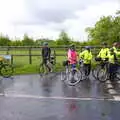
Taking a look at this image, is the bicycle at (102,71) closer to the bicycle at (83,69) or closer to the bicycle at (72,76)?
the bicycle at (83,69)

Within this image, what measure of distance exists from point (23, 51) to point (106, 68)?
36.4 feet

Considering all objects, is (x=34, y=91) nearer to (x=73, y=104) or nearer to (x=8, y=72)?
(x=73, y=104)

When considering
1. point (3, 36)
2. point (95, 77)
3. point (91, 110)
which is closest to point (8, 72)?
point (95, 77)

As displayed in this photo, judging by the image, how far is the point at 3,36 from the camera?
200 feet

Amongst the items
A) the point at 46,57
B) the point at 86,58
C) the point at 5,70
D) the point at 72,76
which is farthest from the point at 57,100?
the point at 46,57

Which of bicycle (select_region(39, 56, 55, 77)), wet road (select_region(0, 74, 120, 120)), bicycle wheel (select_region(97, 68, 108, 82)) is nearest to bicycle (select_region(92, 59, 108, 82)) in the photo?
bicycle wheel (select_region(97, 68, 108, 82))

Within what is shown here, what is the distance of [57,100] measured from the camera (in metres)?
11.3

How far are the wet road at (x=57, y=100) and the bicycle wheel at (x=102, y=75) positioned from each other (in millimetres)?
482

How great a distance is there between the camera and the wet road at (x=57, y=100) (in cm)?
902

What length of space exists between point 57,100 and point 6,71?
7.41 meters

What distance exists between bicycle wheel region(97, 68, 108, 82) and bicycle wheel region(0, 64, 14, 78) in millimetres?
4268

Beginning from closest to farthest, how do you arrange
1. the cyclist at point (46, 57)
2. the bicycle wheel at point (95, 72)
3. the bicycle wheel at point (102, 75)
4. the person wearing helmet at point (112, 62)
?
the person wearing helmet at point (112, 62), the bicycle wheel at point (102, 75), the bicycle wheel at point (95, 72), the cyclist at point (46, 57)

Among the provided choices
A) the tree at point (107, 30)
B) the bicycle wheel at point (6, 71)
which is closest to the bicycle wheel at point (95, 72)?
the bicycle wheel at point (6, 71)

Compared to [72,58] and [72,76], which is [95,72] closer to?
[72,58]
